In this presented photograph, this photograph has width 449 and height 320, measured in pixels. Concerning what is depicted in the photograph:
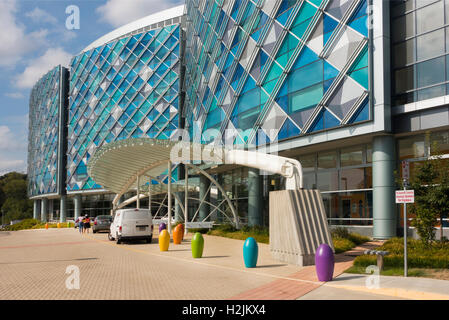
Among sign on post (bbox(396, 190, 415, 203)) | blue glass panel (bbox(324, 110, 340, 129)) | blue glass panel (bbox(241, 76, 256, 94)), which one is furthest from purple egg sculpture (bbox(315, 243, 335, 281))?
blue glass panel (bbox(241, 76, 256, 94))

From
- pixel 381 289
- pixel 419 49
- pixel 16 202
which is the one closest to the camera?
pixel 381 289

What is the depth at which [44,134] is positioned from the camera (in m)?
79.6

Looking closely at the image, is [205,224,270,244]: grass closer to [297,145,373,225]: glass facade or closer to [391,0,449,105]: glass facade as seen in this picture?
[297,145,373,225]: glass facade

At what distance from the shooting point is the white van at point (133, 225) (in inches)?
810

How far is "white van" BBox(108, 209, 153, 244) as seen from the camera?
20.6 metres

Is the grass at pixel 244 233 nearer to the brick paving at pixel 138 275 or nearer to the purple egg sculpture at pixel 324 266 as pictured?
the brick paving at pixel 138 275

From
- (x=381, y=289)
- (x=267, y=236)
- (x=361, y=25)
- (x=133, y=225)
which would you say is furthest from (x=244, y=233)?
(x=381, y=289)

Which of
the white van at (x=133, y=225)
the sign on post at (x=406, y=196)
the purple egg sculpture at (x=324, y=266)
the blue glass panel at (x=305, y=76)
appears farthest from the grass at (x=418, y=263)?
the white van at (x=133, y=225)

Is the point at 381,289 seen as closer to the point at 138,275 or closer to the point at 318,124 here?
the point at 138,275

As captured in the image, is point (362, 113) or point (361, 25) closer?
point (362, 113)

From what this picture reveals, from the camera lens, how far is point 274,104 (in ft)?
81.8

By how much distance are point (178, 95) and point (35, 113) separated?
155 ft

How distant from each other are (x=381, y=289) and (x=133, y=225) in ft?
47.4

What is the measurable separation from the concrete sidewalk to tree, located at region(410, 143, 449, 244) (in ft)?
13.4
